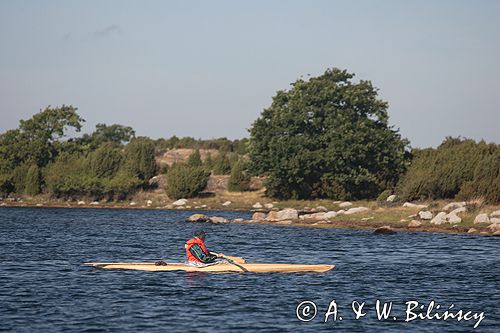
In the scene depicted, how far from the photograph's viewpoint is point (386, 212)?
220ft

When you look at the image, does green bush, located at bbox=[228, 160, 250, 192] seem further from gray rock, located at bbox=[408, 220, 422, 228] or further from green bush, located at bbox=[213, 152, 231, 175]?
gray rock, located at bbox=[408, 220, 422, 228]

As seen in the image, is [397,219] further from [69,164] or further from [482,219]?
[69,164]

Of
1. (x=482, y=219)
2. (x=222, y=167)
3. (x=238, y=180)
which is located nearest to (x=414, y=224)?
(x=482, y=219)

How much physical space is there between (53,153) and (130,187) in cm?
1663

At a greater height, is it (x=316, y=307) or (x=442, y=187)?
(x=442, y=187)

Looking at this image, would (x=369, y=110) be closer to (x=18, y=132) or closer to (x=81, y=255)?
(x=18, y=132)

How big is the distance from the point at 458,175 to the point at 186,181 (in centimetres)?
3479

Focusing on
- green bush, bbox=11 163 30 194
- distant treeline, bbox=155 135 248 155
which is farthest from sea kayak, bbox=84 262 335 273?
distant treeline, bbox=155 135 248 155

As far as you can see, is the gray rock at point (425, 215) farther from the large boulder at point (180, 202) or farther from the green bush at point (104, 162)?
the green bush at point (104, 162)

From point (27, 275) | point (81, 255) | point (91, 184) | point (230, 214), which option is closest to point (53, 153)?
point (91, 184)

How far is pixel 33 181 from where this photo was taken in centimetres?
10519

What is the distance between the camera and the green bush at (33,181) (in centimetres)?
10481

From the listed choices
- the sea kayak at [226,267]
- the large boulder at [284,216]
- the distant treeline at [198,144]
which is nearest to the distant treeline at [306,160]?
the large boulder at [284,216]

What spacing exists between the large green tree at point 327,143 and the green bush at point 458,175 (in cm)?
838
